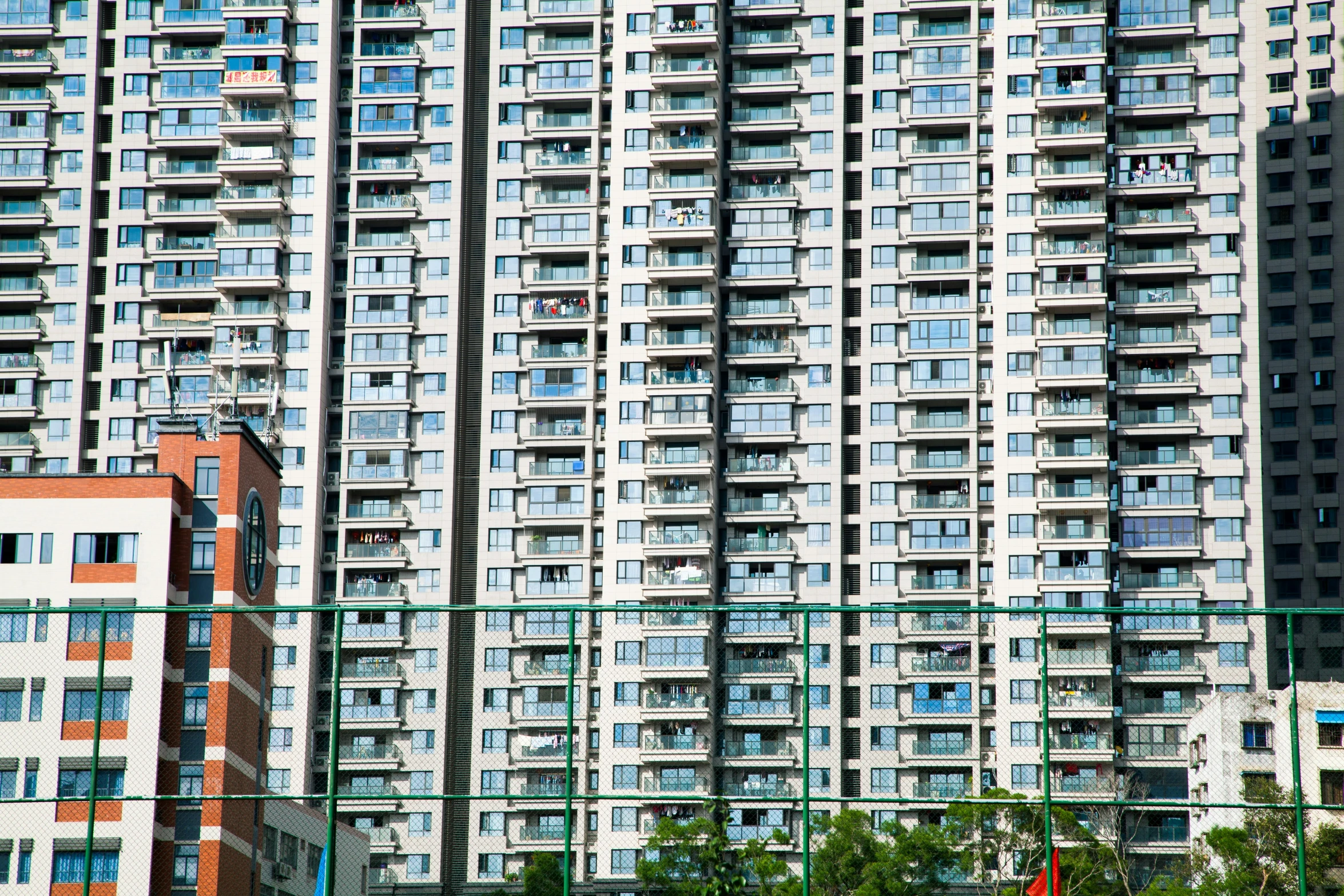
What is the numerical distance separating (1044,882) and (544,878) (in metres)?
8.86

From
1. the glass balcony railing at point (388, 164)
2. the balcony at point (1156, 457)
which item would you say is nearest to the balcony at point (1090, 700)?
the balcony at point (1156, 457)

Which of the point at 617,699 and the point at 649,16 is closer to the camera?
the point at 617,699

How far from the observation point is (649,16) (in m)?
97.6

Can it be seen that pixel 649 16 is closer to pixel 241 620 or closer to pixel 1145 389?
pixel 1145 389

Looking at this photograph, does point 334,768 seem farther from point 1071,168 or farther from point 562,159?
point 562,159

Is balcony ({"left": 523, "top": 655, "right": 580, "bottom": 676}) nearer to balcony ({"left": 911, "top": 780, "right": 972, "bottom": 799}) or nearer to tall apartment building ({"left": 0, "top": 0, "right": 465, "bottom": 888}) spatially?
balcony ({"left": 911, "top": 780, "right": 972, "bottom": 799})

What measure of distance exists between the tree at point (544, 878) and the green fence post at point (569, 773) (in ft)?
10.0

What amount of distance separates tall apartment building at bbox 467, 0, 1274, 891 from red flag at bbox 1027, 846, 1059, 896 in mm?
57383

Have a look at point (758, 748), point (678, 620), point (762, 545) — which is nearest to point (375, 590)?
point (678, 620)

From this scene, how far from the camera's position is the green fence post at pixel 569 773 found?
26.8 meters

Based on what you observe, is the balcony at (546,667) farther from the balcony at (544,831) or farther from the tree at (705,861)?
the balcony at (544,831)

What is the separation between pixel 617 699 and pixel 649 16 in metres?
36.1

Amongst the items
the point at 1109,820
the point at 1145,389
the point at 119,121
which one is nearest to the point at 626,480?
the point at 1145,389

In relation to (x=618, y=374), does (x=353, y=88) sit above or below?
above
